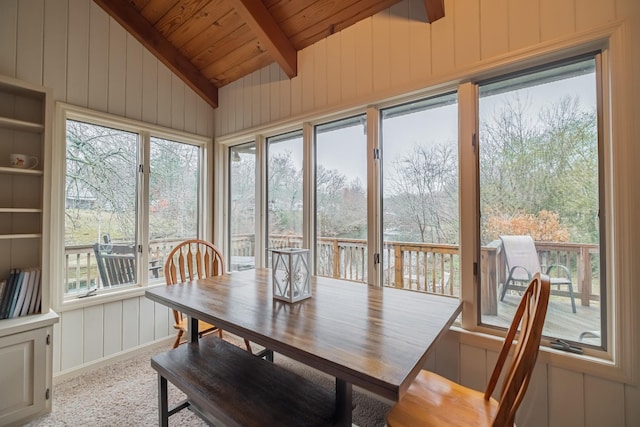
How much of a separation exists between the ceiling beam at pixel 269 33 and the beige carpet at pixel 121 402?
2567 millimetres

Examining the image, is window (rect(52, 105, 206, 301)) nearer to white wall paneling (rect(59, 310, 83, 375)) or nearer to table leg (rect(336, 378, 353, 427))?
white wall paneling (rect(59, 310, 83, 375))

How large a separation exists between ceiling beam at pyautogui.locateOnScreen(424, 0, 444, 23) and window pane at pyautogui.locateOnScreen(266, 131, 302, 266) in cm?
135

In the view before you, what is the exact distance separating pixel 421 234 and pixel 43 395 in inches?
103

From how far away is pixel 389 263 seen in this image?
2111 mm

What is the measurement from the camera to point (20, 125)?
6.23 ft

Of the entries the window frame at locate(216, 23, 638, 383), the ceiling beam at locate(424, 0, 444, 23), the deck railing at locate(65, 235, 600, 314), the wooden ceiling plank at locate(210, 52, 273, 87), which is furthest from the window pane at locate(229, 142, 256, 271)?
the window frame at locate(216, 23, 638, 383)

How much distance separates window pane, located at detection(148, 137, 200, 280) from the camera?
2834 millimetres

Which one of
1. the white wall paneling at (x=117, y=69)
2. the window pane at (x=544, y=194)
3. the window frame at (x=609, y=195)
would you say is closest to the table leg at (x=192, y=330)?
the window frame at (x=609, y=195)

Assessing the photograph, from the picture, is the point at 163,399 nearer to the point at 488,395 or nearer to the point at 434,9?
the point at 488,395

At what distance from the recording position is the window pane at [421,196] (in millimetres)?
1855

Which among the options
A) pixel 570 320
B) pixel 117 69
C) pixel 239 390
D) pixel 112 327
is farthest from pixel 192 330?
pixel 117 69

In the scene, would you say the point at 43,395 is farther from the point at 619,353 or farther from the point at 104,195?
the point at 619,353

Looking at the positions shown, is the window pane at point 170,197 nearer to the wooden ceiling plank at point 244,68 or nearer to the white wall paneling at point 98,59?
the white wall paneling at point 98,59

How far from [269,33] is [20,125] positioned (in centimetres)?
183
